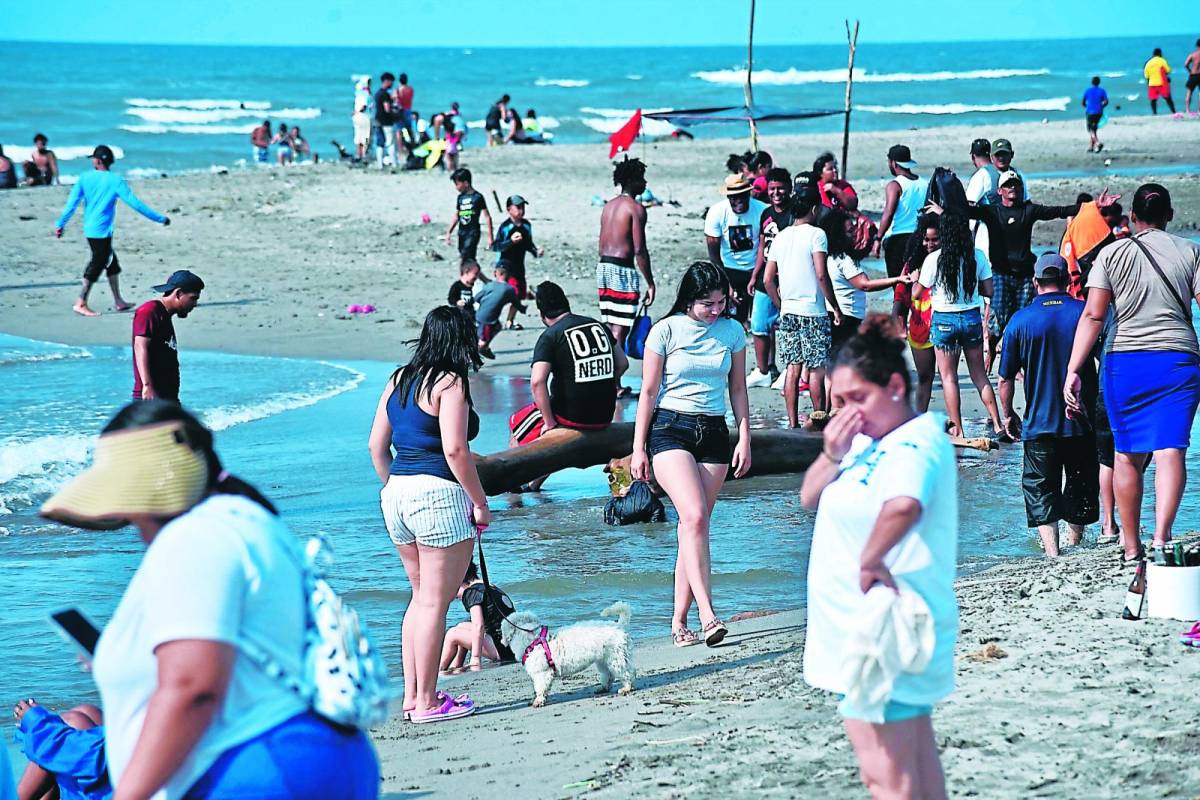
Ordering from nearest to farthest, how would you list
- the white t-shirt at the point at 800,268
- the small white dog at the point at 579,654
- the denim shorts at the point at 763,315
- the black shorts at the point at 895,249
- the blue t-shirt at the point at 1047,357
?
the small white dog at the point at 579,654 < the blue t-shirt at the point at 1047,357 < the white t-shirt at the point at 800,268 < the denim shorts at the point at 763,315 < the black shorts at the point at 895,249

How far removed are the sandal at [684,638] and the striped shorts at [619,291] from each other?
5.12 meters

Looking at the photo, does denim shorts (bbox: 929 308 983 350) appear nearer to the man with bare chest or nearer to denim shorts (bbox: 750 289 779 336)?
denim shorts (bbox: 750 289 779 336)

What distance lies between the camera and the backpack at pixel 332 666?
2.71 m

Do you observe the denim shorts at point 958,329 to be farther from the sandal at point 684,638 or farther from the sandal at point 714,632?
the sandal at point 714,632

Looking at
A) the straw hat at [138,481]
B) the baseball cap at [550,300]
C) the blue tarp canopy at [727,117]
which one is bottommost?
the straw hat at [138,481]

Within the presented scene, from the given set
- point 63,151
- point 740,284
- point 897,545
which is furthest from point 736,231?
point 63,151

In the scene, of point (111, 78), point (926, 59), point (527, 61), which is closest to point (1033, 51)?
point (926, 59)

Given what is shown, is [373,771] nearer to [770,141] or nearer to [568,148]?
[568,148]

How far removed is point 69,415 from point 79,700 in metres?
6.59

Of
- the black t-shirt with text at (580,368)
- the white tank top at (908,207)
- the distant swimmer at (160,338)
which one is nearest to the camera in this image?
the distant swimmer at (160,338)

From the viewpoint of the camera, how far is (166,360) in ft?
25.9

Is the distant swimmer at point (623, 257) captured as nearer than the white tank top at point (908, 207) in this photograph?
Yes

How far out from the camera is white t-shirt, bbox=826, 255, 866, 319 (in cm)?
1043

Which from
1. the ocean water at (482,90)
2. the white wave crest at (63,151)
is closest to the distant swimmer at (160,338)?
the ocean water at (482,90)
